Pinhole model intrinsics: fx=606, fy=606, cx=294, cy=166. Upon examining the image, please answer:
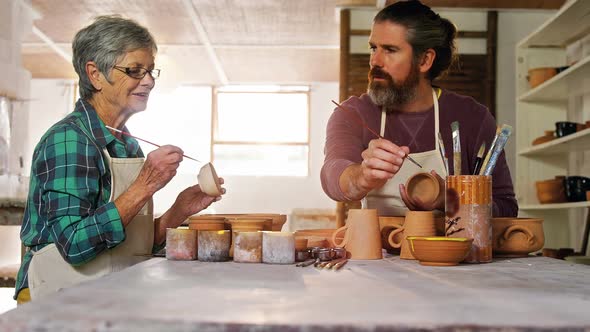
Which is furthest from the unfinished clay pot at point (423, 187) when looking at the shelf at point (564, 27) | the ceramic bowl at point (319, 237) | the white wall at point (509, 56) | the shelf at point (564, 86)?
the white wall at point (509, 56)

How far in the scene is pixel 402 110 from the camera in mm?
2531

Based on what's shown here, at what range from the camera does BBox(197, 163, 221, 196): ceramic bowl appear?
1910 millimetres

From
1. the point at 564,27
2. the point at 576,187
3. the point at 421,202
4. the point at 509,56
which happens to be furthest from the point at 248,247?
the point at 509,56

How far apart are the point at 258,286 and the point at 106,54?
140cm

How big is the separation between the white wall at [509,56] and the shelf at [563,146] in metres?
0.94

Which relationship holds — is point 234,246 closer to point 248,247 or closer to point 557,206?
point 248,247

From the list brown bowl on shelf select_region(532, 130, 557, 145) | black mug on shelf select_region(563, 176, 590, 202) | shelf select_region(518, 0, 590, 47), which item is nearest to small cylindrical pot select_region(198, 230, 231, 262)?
black mug on shelf select_region(563, 176, 590, 202)

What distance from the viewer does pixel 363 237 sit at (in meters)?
1.62

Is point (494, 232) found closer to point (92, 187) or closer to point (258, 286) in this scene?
point (258, 286)

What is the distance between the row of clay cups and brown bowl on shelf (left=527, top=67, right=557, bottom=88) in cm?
338

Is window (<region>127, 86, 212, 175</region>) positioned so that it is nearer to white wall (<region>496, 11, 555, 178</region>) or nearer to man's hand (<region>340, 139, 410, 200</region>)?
white wall (<region>496, 11, 555, 178</region>)

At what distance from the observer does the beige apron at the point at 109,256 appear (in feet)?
6.38

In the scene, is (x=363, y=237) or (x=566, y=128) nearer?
(x=363, y=237)

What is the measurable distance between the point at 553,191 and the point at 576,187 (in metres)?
0.25
